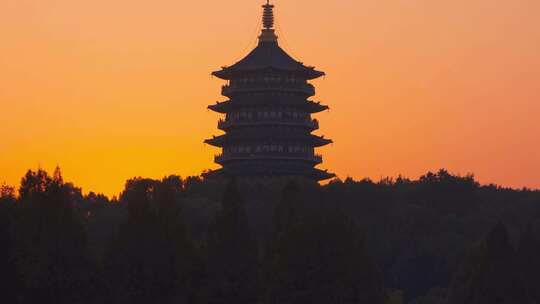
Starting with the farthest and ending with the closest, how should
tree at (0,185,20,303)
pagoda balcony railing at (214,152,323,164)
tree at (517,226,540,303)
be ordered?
pagoda balcony railing at (214,152,323,164) < tree at (517,226,540,303) < tree at (0,185,20,303)

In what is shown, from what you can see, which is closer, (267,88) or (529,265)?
(529,265)

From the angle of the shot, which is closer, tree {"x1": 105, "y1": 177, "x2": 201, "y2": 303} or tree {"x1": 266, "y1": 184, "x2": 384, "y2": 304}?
tree {"x1": 105, "y1": 177, "x2": 201, "y2": 303}

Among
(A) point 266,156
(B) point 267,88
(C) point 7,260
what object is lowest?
(C) point 7,260

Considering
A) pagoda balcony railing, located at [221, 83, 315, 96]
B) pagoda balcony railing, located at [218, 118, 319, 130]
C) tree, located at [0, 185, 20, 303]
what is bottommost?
tree, located at [0, 185, 20, 303]

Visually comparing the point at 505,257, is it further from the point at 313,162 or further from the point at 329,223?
the point at 313,162

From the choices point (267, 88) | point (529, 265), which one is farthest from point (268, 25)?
point (529, 265)

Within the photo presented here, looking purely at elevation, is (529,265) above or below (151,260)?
above

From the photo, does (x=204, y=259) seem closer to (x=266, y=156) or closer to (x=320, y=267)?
(x=320, y=267)

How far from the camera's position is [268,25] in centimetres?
17800

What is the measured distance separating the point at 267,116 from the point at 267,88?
2100 mm

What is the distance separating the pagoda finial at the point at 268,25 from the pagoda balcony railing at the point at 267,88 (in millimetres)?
3988

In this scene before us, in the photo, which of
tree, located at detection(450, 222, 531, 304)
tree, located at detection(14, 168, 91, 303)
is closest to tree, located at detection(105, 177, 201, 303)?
tree, located at detection(14, 168, 91, 303)

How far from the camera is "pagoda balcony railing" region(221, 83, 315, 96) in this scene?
176750mm

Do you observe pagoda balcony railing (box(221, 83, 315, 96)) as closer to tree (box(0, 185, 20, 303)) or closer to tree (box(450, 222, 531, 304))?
tree (box(450, 222, 531, 304))
